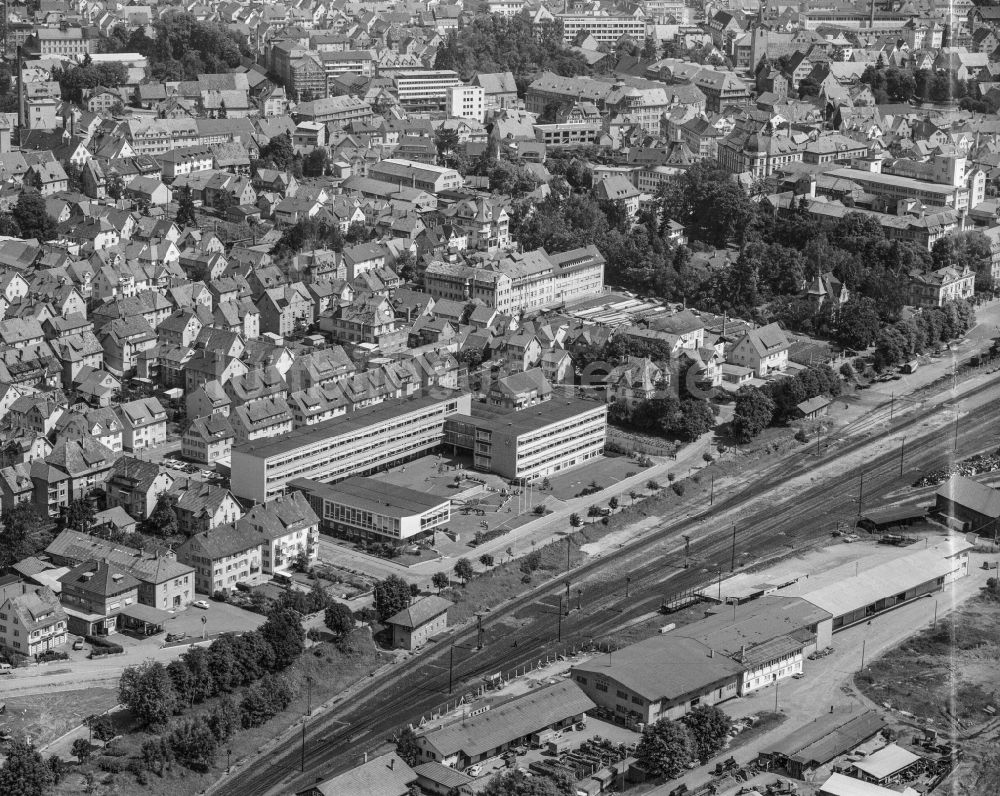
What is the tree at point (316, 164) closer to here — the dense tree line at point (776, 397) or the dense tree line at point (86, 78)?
the dense tree line at point (86, 78)

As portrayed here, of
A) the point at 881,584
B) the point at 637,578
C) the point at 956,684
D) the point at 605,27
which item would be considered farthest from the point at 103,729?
the point at 605,27

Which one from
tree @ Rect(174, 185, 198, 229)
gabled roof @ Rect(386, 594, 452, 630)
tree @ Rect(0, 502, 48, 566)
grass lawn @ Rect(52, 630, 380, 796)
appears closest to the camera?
grass lawn @ Rect(52, 630, 380, 796)

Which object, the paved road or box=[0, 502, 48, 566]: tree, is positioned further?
box=[0, 502, 48, 566]: tree

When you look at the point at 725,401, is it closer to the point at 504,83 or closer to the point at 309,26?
the point at 504,83

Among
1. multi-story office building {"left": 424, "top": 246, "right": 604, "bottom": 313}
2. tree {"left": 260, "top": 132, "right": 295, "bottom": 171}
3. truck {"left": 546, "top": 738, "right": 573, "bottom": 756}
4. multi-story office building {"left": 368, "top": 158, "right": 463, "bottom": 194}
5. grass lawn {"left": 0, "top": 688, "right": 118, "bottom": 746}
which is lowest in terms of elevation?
truck {"left": 546, "top": 738, "right": 573, "bottom": 756}

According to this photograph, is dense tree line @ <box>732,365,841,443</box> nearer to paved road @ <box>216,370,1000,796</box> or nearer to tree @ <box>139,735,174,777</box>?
paved road @ <box>216,370,1000,796</box>

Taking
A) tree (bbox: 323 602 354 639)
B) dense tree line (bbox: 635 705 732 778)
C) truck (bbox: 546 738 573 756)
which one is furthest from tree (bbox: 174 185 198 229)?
dense tree line (bbox: 635 705 732 778)

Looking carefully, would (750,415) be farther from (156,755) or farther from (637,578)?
(156,755)
